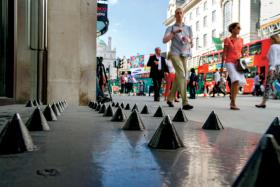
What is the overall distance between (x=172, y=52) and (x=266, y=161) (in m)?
6.72

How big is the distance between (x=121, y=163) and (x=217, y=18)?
57.9 m

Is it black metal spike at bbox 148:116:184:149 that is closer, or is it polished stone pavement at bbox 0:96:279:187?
polished stone pavement at bbox 0:96:279:187

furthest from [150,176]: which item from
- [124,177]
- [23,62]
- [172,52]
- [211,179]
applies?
[23,62]

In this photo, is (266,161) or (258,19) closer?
(266,161)

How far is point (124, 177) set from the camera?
1.33 meters

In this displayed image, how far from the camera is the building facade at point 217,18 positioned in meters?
46.1

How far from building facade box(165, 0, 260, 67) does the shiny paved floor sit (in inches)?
1841

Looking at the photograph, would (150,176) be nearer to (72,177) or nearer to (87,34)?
(72,177)

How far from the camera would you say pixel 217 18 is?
56219 mm

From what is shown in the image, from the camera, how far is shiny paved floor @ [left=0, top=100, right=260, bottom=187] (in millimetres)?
1275

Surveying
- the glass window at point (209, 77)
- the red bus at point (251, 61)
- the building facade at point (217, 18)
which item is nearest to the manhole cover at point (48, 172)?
the red bus at point (251, 61)

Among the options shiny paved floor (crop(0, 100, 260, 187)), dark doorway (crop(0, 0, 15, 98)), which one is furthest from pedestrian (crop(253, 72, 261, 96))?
shiny paved floor (crop(0, 100, 260, 187))

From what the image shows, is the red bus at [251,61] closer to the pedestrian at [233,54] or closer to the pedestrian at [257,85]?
the pedestrian at [257,85]

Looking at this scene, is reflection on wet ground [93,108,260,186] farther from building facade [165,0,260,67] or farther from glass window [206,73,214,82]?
building facade [165,0,260,67]
